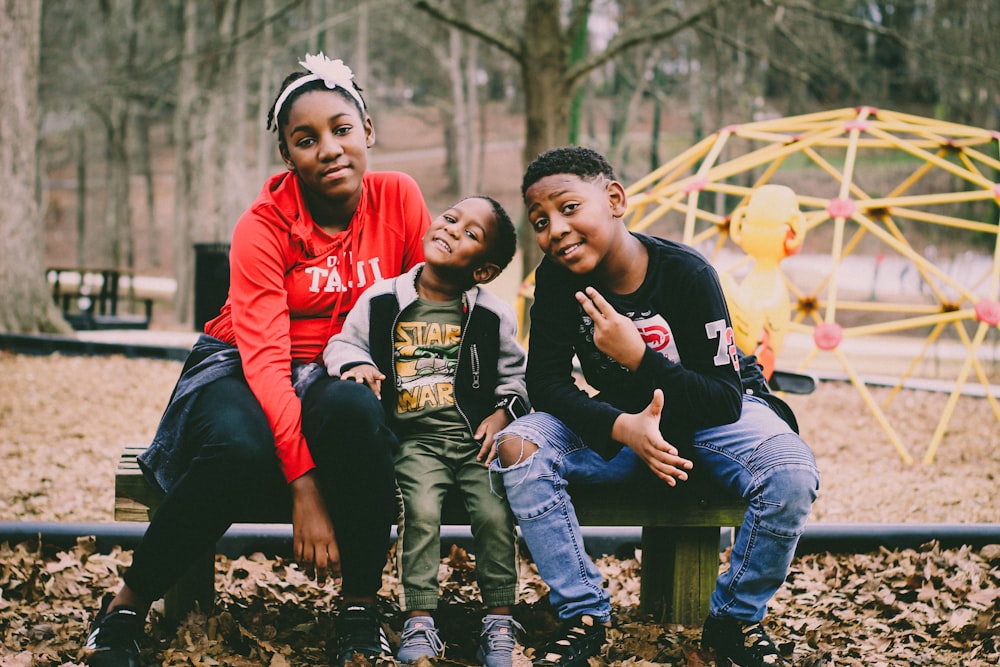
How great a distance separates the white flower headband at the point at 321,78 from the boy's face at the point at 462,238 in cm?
47

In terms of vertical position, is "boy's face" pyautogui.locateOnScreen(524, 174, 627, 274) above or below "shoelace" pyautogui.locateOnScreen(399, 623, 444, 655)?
above

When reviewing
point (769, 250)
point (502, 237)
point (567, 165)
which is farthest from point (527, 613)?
point (769, 250)

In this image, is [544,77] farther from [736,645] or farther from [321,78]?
[736,645]

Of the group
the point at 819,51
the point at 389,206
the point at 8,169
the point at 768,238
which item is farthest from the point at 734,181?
the point at 389,206

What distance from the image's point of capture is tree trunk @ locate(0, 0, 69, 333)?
937cm

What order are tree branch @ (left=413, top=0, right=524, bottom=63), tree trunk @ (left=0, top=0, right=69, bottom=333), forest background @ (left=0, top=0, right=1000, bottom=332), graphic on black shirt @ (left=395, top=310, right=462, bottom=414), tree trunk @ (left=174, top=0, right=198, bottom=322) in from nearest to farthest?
graphic on black shirt @ (left=395, top=310, right=462, bottom=414), tree branch @ (left=413, top=0, right=524, bottom=63), forest background @ (left=0, top=0, right=1000, bottom=332), tree trunk @ (left=0, top=0, right=69, bottom=333), tree trunk @ (left=174, top=0, right=198, bottom=322)

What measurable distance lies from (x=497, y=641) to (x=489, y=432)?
1.71ft

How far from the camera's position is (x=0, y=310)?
9.34 metres

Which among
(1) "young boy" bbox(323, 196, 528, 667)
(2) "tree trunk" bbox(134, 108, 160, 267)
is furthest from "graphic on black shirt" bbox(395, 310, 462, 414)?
(2) "tree trunk" bbox(134, 108, 160, 267)

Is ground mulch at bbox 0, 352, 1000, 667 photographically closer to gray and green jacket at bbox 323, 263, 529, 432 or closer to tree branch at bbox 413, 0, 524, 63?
gray and green jacket at bbox 323, 263, 529, 432

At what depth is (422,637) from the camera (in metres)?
2.37

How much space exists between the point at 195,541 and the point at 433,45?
2443 centimetres

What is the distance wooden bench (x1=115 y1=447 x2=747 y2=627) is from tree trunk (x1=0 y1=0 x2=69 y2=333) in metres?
7.59

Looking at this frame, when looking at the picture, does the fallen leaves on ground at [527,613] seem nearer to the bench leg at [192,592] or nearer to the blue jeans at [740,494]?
the bench leg at [192,592]
